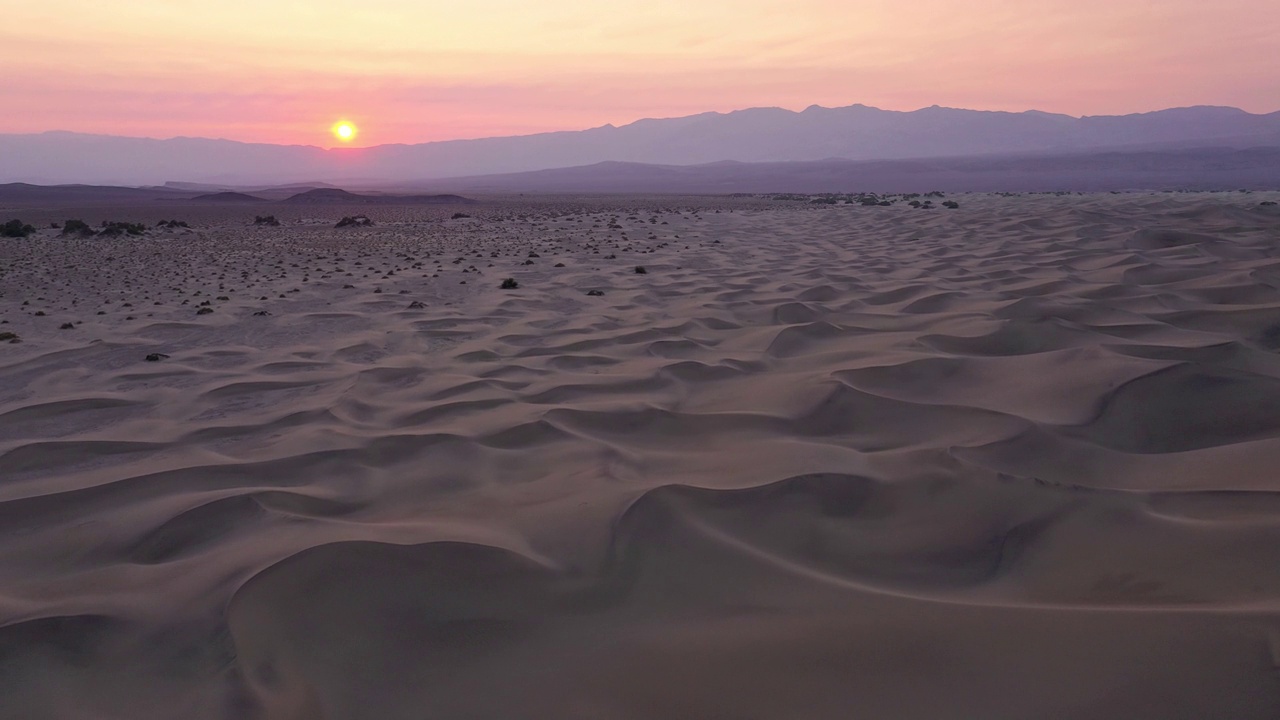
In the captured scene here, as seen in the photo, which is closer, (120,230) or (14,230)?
(14,230)

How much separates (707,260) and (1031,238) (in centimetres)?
341

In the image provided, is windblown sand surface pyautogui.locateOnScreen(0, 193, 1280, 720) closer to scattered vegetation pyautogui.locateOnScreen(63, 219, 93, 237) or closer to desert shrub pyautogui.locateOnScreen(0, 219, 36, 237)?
scattered vegetation pyautogui.locateOnScreen(63, 219, 93, 237)

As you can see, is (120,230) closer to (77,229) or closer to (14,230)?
(77,229)

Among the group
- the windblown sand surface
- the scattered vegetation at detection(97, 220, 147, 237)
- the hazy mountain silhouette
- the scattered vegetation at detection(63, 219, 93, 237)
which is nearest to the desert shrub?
the scattered vegetation at detection(63, 219, 93, 237)

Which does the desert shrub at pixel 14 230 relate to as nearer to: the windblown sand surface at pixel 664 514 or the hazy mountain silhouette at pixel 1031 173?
the windblown sand surface at pixel 664 514

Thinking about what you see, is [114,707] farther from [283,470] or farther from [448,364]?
[448,364]

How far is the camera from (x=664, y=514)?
2.14 m

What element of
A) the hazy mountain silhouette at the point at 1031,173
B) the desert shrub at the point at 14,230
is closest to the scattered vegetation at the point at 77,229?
the desert shrub at the point at 14,230

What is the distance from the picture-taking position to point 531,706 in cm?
146

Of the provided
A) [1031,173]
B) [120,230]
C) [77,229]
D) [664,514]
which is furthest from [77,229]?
[1031,173]

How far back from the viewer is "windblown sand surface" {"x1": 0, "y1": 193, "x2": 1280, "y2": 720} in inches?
59.3

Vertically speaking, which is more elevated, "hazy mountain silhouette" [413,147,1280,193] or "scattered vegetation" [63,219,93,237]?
"hazy mountain silhouette" [413,147,1280,193]

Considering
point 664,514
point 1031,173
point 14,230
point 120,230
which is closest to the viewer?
point 664,514

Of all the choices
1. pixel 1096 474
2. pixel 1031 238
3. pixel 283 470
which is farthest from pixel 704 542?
pixel 1031 238
